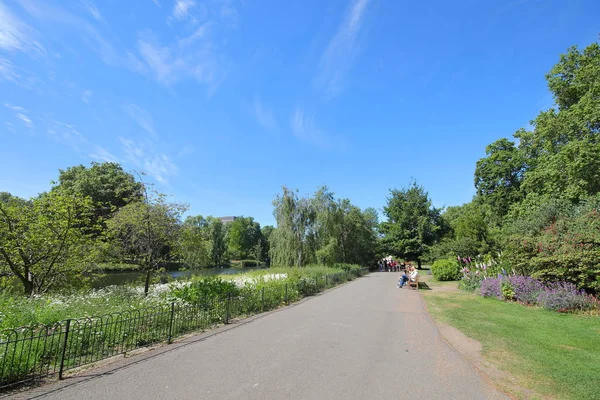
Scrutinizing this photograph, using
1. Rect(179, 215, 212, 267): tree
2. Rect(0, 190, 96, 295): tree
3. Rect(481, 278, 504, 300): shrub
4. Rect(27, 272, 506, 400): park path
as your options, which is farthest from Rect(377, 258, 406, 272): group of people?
Rect(0, 190, 96, 295): tree

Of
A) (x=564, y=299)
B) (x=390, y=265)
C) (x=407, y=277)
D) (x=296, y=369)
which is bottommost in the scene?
(x=296, y=369)

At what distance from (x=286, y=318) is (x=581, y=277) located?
10.4 m

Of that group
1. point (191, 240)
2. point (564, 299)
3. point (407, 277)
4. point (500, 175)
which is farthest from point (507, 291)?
A: point (500, 175)

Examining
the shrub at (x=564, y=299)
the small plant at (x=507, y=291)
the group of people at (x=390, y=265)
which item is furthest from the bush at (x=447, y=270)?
the group of people at (x=390, y=265)

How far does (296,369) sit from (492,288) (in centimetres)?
1207

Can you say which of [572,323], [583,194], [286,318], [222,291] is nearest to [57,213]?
[222,291]

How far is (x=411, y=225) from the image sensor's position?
4012cm

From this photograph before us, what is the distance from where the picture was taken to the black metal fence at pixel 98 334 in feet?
14.9

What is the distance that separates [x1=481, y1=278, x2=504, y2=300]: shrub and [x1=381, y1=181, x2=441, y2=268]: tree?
81.6ft

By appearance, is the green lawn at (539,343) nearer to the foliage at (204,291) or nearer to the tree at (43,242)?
the foliage at (204,291)

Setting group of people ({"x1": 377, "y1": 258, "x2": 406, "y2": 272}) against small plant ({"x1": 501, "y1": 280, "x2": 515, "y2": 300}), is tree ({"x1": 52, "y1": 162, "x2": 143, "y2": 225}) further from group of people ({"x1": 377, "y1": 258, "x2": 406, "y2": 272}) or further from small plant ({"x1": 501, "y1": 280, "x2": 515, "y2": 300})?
small plant ({"x1": 501, "y1": 280, "x2": 515, "y2": 300})

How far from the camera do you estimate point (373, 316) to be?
1009 cm

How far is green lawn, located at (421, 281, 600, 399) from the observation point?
4.50m

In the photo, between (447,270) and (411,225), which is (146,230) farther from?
(411,225)
